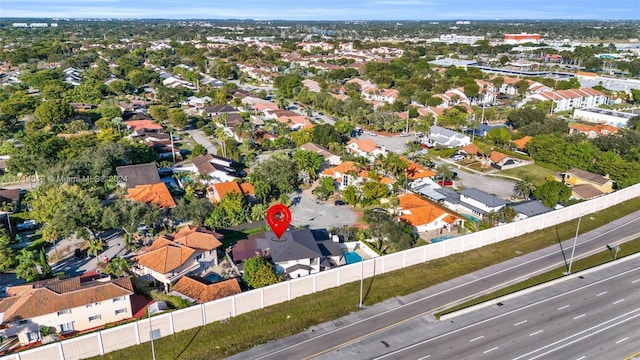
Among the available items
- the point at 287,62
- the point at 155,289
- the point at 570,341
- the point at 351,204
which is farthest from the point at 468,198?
the point at 287,62

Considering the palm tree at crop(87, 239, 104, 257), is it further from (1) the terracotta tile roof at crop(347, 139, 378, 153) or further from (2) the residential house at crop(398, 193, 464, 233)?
(1) the terracotta tile roof at crop(347, 139, 378, 153)

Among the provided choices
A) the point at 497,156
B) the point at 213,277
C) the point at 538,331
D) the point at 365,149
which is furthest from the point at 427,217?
the point at 497,156

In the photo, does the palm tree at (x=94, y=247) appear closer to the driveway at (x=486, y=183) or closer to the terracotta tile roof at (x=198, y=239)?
the terracotta tile roof at (x=198, y=239)

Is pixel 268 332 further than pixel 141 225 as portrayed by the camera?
No

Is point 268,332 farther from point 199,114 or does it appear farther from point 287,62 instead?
point 287,62

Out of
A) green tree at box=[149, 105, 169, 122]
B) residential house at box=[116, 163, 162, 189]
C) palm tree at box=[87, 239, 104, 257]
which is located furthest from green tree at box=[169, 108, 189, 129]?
palm tree at box=[87, 239, 104, 257]

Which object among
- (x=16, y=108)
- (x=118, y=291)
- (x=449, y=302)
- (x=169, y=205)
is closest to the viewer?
(x=118, y=291)
